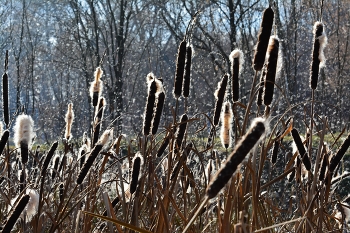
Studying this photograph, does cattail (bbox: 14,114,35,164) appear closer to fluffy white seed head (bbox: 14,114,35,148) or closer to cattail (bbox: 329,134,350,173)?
fluffy white seed head (bbox: 14,114,35,148)

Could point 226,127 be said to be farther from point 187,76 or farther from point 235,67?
point 187,76

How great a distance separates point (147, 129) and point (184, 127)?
39 centimetres

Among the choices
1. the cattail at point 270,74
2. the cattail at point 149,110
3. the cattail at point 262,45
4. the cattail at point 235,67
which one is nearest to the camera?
the cattail at point 262,45

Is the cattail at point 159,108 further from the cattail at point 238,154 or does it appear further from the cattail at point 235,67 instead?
the cattail at point 238,154

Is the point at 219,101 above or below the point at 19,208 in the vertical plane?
above

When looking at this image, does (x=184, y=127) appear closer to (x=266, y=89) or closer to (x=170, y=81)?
(x=266, y=89)

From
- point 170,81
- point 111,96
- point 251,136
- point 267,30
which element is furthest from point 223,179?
point 170,81

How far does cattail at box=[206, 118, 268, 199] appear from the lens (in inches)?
32.3

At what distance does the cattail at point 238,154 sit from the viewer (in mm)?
820

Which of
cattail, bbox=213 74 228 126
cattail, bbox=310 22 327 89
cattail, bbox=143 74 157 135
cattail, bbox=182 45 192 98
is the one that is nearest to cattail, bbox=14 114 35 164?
cattail, bbox=143 74 157 135

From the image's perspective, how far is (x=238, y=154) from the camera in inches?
32.9

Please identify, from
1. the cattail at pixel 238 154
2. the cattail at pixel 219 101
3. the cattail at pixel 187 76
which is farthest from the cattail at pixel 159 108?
the cattail at pixel 238 154

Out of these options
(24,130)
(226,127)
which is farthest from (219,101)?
(24,130)

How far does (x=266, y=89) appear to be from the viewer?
5.11 feet
